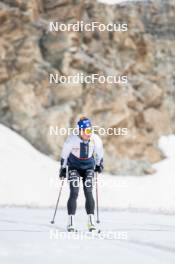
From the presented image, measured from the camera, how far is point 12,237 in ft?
24.9

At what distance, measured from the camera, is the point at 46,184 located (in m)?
31.0

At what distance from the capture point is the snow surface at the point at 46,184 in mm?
29109

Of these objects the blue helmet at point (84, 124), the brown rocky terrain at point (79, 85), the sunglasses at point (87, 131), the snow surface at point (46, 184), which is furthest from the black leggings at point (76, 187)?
the brown rocky terrain at point (79, 85)

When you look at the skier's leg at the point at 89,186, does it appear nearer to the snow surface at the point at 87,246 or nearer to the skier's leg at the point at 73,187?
the skier's leg at the point at 73,187

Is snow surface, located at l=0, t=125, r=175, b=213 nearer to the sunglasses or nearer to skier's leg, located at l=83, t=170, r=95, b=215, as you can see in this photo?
skier's leg, located at l=83, t=170, r=95, b=215

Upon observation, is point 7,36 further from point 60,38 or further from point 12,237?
point 12,237

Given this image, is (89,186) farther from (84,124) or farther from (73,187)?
(84,124)

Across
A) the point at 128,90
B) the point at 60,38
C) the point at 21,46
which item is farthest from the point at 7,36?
the point at 128,90

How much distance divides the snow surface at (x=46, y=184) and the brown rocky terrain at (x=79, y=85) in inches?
64.4

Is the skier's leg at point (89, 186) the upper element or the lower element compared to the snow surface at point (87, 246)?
upper

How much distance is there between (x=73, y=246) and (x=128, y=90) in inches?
1446

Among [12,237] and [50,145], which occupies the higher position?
[50,145]

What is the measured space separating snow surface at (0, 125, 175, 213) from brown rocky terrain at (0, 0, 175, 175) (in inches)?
64.4

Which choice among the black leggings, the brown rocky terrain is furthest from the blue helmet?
the brown rocky terrain
